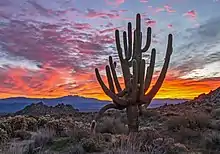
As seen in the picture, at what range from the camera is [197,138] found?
17234 mm

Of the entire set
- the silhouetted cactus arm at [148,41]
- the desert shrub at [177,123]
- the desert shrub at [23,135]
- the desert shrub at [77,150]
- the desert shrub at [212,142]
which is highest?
the silhouetted cactus arm at [148,41]

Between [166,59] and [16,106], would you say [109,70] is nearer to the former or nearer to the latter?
[166,59]

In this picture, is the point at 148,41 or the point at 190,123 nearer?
the point at 148,41

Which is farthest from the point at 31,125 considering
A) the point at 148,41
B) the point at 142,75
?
the point at 148,41

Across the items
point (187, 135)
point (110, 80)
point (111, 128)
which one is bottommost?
point (187, 135)

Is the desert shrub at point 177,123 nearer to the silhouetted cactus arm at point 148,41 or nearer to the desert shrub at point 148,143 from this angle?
the silhouetted cactus arm at point 148,41

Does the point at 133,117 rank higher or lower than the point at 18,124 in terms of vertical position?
higher

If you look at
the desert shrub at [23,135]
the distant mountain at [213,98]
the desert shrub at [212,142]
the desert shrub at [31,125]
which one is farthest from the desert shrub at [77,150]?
the distant mountain at [213,98]

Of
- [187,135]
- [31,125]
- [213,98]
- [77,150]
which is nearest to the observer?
[77,150]

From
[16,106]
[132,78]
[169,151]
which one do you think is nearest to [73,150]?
[169,151]

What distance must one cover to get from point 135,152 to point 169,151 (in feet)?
11.2

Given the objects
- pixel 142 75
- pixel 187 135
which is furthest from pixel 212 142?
pixel 142 75

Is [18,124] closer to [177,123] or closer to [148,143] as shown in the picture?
[177,123]

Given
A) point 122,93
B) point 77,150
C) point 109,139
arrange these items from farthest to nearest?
point 122,93 < point 109,139 < point 77,150
